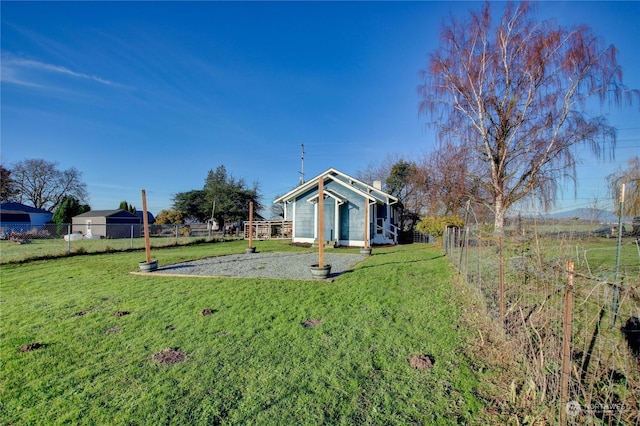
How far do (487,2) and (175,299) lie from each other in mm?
16046

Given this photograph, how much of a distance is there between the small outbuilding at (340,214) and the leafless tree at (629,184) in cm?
1025

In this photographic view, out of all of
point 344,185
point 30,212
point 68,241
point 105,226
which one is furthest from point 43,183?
point 344,185

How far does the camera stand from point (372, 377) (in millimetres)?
3088

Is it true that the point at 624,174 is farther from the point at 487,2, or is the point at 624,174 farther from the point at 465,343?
the point at 465,343

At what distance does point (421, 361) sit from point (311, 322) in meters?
1.89

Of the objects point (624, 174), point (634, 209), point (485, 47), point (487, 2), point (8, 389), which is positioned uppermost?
point (487, 2)

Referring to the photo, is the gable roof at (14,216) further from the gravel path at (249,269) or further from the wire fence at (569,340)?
the wire fence at (569,340)

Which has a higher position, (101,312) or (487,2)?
(487,2)

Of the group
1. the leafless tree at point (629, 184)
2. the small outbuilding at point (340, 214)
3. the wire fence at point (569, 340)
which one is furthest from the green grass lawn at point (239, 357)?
the leafless tree at point (629, 184)

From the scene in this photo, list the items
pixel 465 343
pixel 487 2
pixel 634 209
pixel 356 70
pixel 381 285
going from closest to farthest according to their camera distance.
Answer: pixel 465 343, pixel 381 285, pixel 634 209, pixel 487 2, pixel 356 70

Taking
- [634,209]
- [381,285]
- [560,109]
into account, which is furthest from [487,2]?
[381,285]

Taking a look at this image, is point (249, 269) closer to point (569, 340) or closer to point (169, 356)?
point (169, 356)

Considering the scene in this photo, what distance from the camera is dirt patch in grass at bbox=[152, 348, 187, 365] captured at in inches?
138

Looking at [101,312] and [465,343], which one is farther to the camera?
[101,312]
